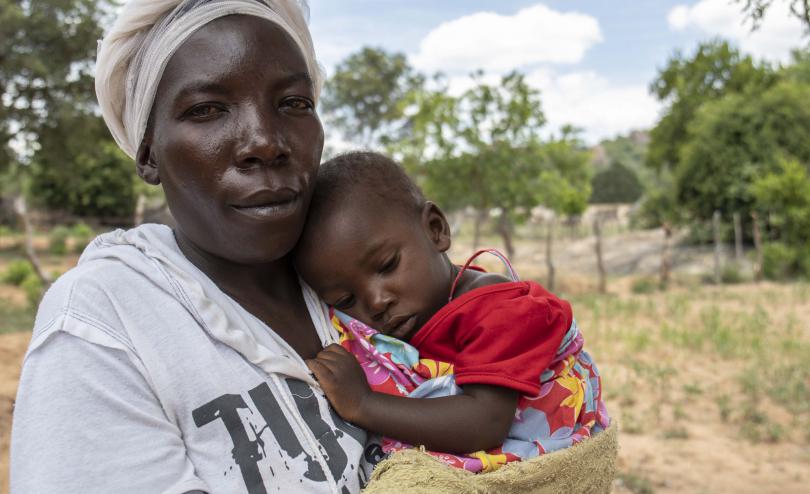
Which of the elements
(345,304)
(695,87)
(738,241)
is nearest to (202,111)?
(345,304)

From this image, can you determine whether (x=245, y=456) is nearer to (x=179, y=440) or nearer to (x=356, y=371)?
(x=179, y=440)

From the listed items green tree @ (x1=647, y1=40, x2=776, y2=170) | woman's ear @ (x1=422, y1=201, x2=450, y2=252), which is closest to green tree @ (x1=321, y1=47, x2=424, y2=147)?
green tree @ (x1=647, y1=40, x2=776, y2=170)

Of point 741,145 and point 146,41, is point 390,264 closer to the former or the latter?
point 146,41

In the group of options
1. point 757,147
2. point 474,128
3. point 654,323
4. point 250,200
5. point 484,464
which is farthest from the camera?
point 757,147

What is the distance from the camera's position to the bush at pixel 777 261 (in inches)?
672

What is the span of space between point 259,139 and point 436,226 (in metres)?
0.73

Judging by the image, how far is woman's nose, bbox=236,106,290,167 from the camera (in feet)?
4.35

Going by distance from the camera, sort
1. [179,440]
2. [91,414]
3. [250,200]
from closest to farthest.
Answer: [91,414] → [179,440] → [250,200]

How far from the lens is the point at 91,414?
106 centimetres

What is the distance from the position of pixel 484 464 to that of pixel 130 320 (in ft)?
2.58

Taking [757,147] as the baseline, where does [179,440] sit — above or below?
below

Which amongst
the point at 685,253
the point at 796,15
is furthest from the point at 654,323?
the point at 685,253

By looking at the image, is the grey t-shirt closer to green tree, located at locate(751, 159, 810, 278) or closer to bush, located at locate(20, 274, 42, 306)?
bush, located at locate(20, 274, 42, 306)

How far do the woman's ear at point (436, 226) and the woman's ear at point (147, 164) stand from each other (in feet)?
2.40
